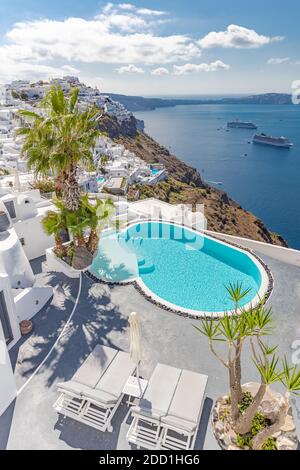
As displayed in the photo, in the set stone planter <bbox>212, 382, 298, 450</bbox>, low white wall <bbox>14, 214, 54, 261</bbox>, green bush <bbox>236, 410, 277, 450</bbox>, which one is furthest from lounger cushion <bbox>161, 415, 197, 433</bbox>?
low white wall <bbox>14, 214, 54, 261</bbox>

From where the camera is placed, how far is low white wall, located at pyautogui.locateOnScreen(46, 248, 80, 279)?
15.0 meters

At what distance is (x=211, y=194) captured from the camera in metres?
73.9

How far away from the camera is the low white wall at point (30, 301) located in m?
11.7

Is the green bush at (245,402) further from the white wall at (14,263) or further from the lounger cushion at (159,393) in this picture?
the white wall at (14,263)

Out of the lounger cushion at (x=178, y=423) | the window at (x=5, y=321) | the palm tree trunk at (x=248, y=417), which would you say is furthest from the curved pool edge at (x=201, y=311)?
the window at (x=5, y=321)

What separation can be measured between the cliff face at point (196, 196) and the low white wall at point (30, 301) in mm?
34712

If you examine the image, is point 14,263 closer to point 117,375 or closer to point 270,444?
point 117,375

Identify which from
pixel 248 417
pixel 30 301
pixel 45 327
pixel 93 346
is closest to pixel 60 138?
pixel 30 301

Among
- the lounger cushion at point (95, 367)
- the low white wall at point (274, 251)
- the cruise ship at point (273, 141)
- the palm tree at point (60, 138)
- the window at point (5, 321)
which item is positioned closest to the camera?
the lounger cushion at point (95, 367)

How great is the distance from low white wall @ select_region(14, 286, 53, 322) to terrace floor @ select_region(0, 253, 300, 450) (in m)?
0.32

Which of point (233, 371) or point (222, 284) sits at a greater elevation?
point (233, 371)

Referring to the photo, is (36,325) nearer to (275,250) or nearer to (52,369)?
(52,369)

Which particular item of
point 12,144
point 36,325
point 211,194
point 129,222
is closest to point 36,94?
point 12,144
